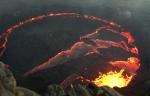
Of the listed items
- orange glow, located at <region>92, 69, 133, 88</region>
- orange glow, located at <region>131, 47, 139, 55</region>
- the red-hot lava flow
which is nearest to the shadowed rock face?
the red-hot lava flow

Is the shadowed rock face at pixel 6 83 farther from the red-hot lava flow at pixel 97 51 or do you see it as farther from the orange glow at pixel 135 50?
the orange glow at pixel 135 50

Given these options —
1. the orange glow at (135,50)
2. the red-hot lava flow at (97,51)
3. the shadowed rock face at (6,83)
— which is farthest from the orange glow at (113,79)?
the shadowed rock face at (6,83)

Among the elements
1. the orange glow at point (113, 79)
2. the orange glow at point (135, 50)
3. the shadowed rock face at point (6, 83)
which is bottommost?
the orange glow at point (113, 79)

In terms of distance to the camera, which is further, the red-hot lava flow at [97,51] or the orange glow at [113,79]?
the red-hot lava flow at [97,51]

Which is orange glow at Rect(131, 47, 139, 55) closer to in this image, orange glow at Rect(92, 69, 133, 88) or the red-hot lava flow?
the red-hot lava flow

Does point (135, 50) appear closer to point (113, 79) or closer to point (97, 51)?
point (97, 51)

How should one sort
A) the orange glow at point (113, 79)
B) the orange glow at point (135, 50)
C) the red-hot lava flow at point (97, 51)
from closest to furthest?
1. the orange glow at point (113, 79)
2. the red-hot lava flow at point (97, 51)
3. the orange glow at point (135, 50)

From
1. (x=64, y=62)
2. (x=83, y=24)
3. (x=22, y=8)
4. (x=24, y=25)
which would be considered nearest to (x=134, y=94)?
(x=64, y=62)

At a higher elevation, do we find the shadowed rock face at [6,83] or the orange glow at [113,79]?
the shadowed rock face at [6,83]
